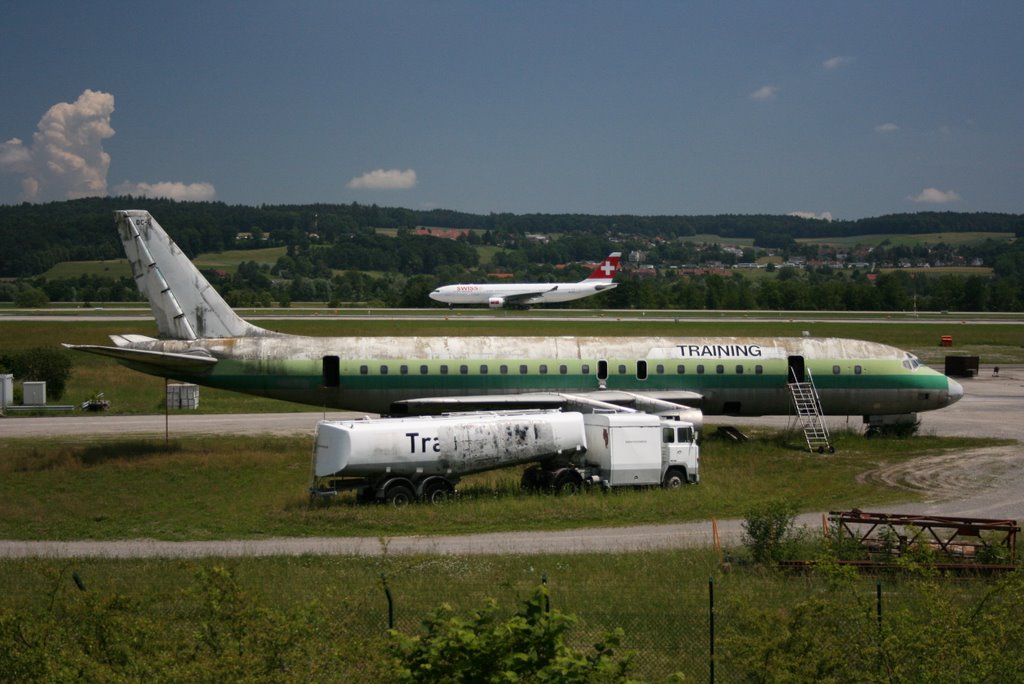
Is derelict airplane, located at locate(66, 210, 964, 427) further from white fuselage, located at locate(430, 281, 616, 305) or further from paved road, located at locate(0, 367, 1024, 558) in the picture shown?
white fuselage, located at locate(430, 281, 616, 305)

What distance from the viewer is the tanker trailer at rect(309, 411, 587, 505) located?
26.4 metres

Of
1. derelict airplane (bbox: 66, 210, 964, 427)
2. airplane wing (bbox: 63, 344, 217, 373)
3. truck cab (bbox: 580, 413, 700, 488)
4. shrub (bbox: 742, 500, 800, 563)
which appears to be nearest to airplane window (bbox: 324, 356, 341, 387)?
derelict airplane (bbox: 66, 210, 964, 427)

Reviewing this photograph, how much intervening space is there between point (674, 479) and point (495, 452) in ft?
19.0

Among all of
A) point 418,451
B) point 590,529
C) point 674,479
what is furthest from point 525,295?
point 590,529

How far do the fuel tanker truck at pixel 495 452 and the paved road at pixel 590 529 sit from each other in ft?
11.3

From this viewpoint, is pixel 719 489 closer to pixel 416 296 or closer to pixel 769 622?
pixel 769 622

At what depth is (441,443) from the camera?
27.1 meters

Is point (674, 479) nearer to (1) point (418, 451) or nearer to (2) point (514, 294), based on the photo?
(1) point (418, 451)

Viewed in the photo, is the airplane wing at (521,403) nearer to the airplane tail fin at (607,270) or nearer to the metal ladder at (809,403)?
the metal ladder at (809,403)

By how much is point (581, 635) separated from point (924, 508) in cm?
1559

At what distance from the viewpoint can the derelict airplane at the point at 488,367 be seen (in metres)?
34.9

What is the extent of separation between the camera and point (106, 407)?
4684 centimetres

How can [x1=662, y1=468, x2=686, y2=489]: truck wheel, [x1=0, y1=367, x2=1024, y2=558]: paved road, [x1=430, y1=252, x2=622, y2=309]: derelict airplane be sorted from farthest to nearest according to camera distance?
1. [x1=430, y1=252, x2=622, y2=309]: derelict airplane
2. [x1=662, y1=468, x2=686, y2=489]: truck wheel
3. [x1=0, y1=367, x2=1024, y2=558]: paved road

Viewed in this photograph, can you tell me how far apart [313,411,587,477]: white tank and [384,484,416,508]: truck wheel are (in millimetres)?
414
